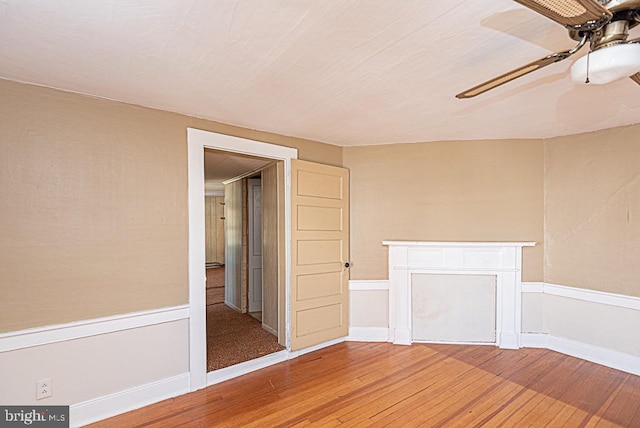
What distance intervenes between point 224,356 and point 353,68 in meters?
2.85

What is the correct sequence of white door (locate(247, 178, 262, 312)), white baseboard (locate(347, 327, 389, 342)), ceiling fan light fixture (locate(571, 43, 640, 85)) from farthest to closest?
white door (locate(247, 178, 262, 312)), white baseboard (locate(347, 327, 389, 342)), ceiling fan light fixture (locate(571, 43, 640, 85))

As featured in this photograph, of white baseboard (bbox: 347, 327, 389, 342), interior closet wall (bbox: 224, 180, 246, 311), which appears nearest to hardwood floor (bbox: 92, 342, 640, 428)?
white baseboard (bbox: 347, 327, 389, 342)

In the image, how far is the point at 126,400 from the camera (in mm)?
2441

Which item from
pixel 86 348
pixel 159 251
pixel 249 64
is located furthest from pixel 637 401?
pixel 86 348

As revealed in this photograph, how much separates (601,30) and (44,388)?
3.54 metres

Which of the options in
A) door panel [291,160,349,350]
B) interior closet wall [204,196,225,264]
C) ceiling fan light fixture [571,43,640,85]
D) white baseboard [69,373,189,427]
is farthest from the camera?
interior closet wall [204,196,225,264]

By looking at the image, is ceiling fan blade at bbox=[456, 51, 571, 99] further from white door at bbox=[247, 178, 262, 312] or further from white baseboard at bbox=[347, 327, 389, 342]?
white door at bbox=[247, 178, 262, 312]

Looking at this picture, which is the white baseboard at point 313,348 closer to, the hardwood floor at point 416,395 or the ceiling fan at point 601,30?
the hardwood floor at point 416,395

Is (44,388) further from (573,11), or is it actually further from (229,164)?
(573,11)

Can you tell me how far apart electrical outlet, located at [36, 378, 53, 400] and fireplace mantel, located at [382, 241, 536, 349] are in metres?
3.11

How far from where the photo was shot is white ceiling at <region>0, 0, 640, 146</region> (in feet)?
4.66

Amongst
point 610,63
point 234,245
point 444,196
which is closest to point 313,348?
point 444,196

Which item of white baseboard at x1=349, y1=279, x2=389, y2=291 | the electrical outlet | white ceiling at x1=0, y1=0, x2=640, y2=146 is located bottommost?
Result: the electrical outlet

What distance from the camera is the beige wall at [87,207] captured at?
2.08 metres
